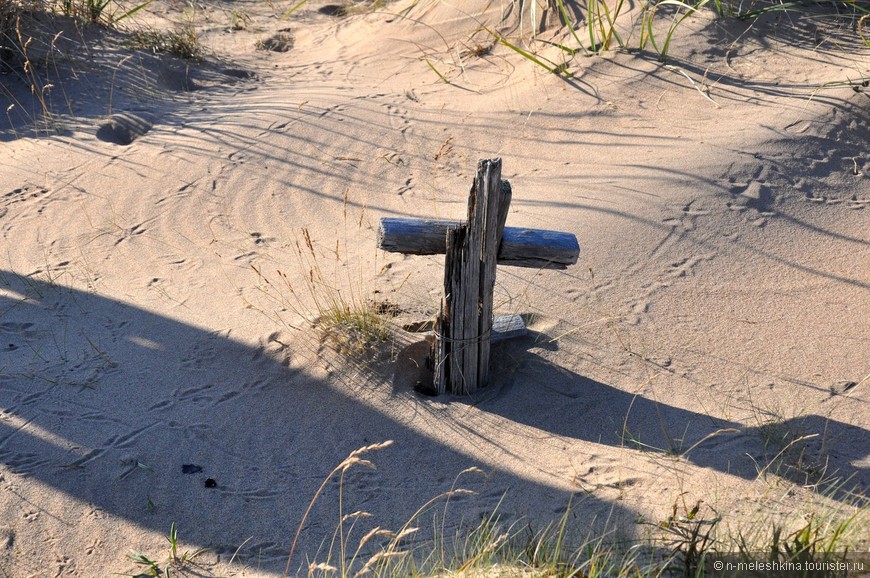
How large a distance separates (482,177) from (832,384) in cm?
194

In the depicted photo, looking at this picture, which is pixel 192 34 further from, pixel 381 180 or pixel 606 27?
pixel 606 27

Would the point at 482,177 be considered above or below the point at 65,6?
below

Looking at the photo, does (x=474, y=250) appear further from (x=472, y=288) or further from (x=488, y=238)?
(x=472, y=288)

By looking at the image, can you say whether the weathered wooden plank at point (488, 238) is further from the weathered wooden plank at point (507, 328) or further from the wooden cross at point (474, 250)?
the weathered wooden plank at point (507, 328)

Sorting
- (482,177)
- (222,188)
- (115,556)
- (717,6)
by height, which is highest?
(717,6)

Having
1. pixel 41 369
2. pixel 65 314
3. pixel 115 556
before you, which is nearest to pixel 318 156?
pixel 65 314

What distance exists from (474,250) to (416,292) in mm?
1176

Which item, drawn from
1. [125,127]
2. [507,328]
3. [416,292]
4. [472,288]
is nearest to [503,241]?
[472,288]

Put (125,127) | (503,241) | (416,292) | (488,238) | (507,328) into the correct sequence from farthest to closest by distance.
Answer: (125,127)
(416,292)
(507,328)
(503,241)
(488,238)

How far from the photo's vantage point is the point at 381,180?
5.51 m

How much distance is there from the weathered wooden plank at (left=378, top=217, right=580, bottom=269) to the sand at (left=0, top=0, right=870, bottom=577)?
696 millimetres

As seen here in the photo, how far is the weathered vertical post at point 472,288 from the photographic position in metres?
3.05

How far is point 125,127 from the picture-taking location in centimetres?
624

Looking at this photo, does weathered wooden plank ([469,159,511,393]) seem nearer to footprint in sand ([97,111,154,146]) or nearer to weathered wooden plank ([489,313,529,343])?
weathered wooden plank ([489,313,529,343])
